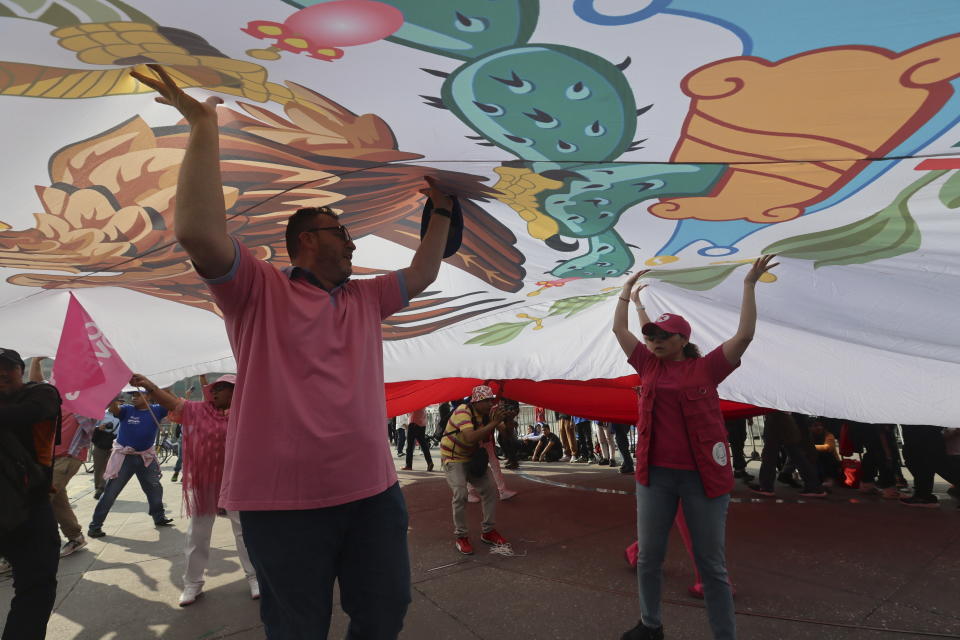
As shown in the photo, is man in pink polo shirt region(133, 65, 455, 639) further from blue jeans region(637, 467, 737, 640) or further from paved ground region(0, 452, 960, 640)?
paved ground region(0, 452, 960, 640)

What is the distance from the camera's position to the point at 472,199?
113 inches

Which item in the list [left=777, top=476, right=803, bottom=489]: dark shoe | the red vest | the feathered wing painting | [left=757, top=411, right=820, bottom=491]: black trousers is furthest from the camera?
[left=777, top=476, right=803, bottom=489]: dark shoe

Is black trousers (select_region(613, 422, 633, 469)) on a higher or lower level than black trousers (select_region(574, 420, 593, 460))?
higher

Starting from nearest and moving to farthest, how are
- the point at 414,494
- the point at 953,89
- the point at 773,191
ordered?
1. the point at 953,89
2. the point at 773,191
3. the point at 414,494

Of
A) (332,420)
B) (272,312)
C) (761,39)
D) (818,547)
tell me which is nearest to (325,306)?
(272,312)

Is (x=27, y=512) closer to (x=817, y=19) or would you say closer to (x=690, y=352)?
(x=690, y=352)

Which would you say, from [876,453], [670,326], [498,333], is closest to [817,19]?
[670,326]

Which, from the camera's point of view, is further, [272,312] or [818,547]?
[818,547]

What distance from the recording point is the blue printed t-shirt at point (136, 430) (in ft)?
20.2

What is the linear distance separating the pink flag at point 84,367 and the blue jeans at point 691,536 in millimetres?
2961

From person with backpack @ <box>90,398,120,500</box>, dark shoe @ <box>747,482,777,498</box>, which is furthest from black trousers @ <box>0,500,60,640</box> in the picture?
dark shoe @ <box>747,482,777,498</box>

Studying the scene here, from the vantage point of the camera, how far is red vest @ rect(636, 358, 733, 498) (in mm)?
2377

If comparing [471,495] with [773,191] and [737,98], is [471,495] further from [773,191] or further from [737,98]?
[737,98]

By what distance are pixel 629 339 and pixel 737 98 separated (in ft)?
4.16
